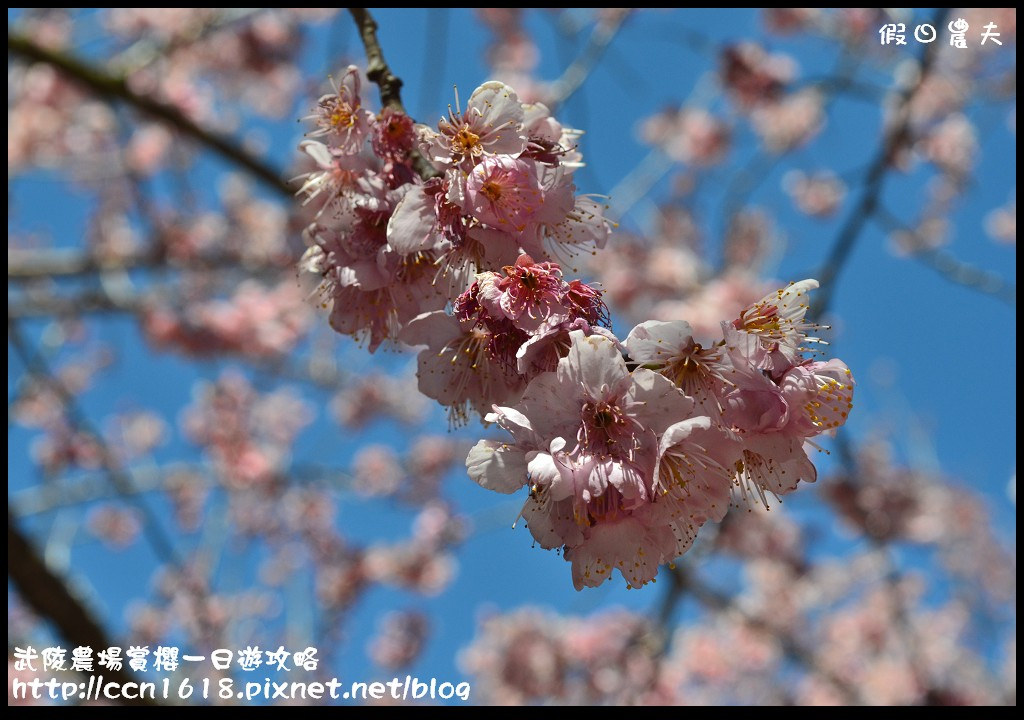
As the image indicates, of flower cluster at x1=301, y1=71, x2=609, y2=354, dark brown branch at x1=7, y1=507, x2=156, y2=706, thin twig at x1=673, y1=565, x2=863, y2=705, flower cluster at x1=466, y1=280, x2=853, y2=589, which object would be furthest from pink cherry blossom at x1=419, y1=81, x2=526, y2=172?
thin twig at x1=673, y1=565, x2=863, y2=705

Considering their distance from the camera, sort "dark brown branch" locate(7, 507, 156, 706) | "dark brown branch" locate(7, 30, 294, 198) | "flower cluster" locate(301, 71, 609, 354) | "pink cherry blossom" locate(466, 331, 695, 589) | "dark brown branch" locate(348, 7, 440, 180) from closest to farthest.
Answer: "pink cherry blossom" locate(466, 331, 695, 589)
"flower cluster" locate(301, 71, 609, 354)
"dark brown branch" locate(348, 7, 440, 180)
"dark brown branch" locate(7, 507, 156, 706)
"dark brown branch" locate(7, 30, 294, 198)

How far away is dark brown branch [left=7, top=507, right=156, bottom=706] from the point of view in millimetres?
2811

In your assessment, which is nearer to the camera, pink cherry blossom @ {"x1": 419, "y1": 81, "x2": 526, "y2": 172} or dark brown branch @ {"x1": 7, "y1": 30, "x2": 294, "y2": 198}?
pink cherry blossom @ {"x1": 419, "y1": 81, "x2": 526, "y2": 172}

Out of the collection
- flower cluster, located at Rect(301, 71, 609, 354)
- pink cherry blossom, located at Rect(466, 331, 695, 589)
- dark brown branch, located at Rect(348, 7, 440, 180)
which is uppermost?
dark brown branch, located at Rect(348, 7, 440, 180)

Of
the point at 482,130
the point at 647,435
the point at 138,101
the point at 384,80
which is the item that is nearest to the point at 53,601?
the point at 138,101

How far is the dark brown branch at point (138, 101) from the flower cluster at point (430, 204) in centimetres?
221

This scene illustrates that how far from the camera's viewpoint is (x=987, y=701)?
23.7ft

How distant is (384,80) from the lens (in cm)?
158

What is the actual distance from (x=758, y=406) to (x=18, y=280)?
4241 mm

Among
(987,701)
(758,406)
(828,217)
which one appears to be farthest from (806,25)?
(758,406)

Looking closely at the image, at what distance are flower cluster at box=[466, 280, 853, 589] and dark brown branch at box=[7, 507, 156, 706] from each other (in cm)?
229

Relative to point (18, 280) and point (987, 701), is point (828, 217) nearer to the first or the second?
point (987, 701)

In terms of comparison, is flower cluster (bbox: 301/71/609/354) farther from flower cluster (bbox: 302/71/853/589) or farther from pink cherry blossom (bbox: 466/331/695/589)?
pink cherry blossom (bbox: 466/331/695/589)

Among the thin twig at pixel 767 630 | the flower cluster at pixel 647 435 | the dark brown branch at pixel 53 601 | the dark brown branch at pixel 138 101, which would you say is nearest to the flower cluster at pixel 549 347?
the flower cluster at pixel 647 435
